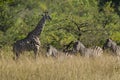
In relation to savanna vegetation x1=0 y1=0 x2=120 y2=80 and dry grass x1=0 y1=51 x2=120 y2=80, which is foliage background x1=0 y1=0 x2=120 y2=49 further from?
dry grass x1=0 y1=51 x2=120 y2=80

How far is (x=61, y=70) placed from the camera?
287 inches

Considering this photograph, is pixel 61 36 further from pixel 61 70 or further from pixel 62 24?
pixel 61 70

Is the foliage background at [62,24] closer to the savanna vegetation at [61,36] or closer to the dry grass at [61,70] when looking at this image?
the savanna vegetation at [61,36]

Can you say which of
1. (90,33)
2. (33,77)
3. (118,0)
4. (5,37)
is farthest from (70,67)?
(118,0)

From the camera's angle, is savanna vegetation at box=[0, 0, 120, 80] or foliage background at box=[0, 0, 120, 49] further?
foliage background at box=[0, 0, 120, 49]

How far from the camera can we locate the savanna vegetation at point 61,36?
7.13 metres

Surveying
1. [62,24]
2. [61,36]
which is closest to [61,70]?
[61,36]

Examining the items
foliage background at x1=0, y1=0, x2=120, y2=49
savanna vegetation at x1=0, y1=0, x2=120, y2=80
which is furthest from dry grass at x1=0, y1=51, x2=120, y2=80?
foliage background at x1=0, y1=0, x2=120, y2=49

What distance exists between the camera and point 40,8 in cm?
2598

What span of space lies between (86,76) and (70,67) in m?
0.64

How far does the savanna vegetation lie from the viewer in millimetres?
7129

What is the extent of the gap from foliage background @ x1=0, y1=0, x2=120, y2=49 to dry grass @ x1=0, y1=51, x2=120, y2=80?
574 cm

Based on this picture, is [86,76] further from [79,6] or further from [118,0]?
[118,0]

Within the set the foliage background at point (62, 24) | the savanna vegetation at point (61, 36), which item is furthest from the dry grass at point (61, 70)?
the foliage background at point (62, 24)
